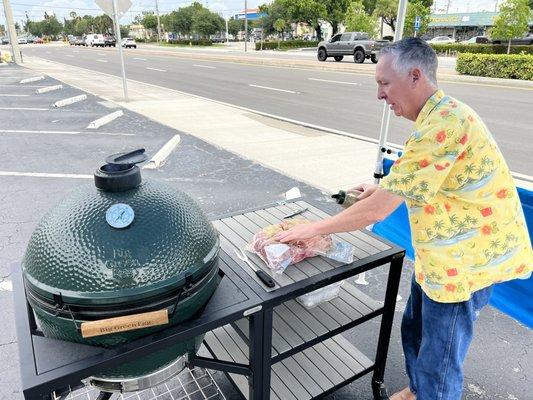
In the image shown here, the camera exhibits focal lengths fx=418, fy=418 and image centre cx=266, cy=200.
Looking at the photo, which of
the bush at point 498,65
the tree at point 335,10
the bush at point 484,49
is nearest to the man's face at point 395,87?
the bush at point 498,65

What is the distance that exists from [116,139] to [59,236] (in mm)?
7091

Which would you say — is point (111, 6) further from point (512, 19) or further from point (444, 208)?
point (512, 19)

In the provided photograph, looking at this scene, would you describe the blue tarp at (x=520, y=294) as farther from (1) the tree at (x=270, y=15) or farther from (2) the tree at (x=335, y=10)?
(1) the tree at (x=270, y=15)

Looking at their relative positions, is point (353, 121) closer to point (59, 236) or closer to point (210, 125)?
point (210, 125)

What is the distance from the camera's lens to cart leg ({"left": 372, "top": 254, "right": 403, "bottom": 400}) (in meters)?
2.12

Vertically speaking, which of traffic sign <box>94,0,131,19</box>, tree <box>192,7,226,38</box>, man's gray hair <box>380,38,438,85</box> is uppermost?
tree <box>192,7,226,38</box>

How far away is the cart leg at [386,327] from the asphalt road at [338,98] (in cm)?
511

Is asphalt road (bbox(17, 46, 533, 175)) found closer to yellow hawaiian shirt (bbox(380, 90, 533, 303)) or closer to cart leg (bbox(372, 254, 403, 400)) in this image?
cart leg (bbox(372, 254, 403, 400))

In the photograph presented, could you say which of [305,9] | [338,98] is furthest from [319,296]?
[305,9]

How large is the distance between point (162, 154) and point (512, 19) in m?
24.2

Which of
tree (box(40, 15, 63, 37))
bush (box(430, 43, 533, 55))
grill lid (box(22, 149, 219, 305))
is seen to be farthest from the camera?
tree (box(40, 15, 63, 37))

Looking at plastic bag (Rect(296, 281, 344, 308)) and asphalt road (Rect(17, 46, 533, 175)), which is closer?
plastic bag (Rect(296, 281, 344, 308))

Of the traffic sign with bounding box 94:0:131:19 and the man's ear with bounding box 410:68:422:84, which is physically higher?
the traffic sign with bounding box 94:0:131:19

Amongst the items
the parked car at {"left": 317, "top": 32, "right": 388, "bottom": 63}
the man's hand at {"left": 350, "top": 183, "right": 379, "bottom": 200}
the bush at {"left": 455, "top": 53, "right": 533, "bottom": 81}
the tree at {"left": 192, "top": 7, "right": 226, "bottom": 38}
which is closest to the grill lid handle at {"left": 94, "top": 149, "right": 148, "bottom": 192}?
the man's hand at {"left": 350, "top": 183, "right": 379, "bottom": 200}
